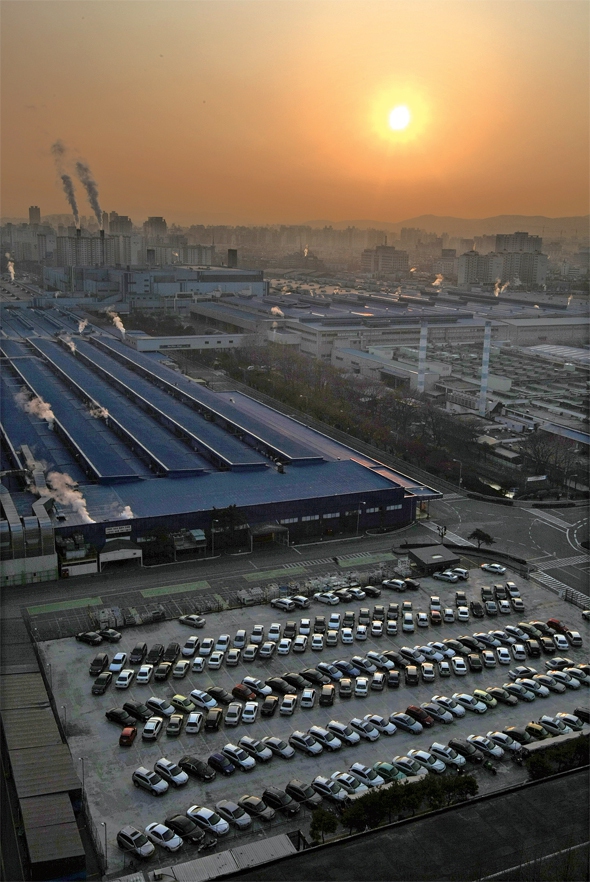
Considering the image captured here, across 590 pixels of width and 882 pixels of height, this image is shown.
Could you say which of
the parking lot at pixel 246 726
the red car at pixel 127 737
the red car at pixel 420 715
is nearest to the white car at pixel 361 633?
the parking lot at pixel 246 726

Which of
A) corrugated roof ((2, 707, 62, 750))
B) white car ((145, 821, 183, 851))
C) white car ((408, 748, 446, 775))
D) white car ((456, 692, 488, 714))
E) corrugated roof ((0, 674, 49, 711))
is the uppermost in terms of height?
corrugated roof ((0, 674, 49, 711))

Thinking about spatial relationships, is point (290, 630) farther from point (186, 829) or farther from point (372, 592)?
point (186, 829)

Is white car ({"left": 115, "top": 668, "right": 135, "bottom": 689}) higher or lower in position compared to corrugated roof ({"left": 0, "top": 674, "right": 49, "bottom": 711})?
lower

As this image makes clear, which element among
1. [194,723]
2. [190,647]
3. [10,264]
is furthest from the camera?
[10,264]

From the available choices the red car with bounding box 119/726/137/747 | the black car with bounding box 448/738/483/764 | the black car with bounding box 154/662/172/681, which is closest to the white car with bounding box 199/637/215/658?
the black car with bounding box 154/662/172/681

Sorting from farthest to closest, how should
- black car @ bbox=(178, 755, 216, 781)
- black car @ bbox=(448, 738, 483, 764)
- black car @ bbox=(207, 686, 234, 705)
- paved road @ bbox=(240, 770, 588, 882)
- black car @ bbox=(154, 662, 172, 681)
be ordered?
1. black car @ bbox=(154, 662, 172, 681)
2. black car @ bbox=(207, 686, 234, 705)
3. black car @ bbox=(448, 738, 483, 764)
4. black car @ bbox=(178, 755, 216, 781)
5. paved road @ bbox=(240, 770, 588, 882)

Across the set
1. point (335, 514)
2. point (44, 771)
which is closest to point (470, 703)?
point (44, 771)

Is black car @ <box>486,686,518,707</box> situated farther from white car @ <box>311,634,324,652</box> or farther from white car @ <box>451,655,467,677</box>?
white car @ <box>311,634,324,652</box>
